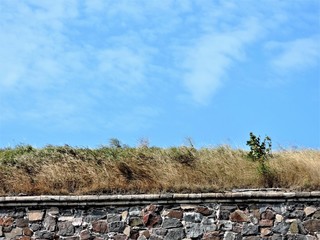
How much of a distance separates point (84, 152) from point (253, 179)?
433cm

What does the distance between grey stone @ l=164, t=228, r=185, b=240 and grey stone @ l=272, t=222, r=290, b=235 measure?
1770 millimetres

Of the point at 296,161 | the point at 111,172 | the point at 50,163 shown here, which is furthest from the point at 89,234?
the point at 296,161

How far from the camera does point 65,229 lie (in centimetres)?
1210

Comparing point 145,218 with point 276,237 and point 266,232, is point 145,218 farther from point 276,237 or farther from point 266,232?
point 276,237

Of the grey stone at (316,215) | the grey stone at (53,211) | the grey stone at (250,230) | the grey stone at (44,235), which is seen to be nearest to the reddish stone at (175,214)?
the grey stone at (250,230)

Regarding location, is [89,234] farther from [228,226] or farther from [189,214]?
[228,226]

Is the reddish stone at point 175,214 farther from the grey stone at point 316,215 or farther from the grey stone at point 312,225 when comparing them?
the grey stone at point 316,215

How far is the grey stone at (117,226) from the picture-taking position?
11891 millimetres

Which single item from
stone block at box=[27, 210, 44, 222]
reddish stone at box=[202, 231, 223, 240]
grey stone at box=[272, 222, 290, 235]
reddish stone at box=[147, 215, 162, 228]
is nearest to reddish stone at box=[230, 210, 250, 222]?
reddish stone at box=[202, 231, 223, 240]

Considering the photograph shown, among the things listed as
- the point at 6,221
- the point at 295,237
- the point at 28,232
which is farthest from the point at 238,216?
the point at 6,221

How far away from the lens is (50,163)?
13.9m

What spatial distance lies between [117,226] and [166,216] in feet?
3.30

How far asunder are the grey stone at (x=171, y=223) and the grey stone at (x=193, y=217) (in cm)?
15

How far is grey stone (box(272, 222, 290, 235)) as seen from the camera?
11.4 m
